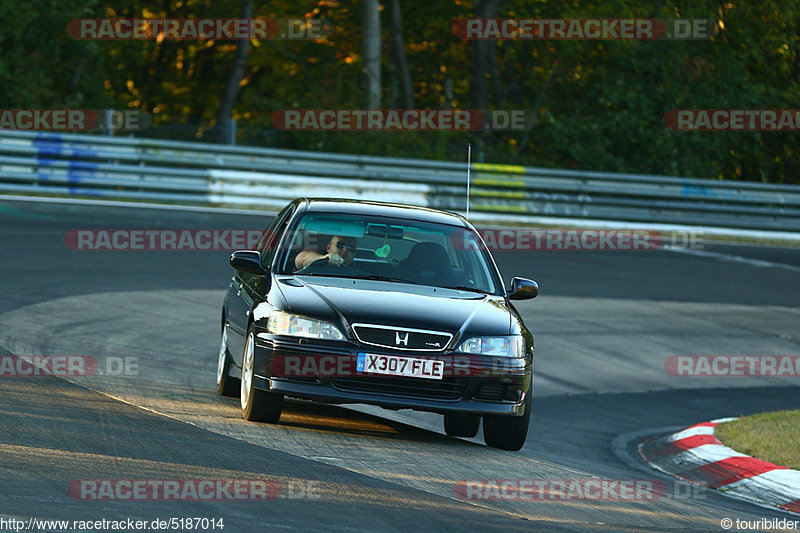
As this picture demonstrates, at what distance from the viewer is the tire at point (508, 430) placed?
29.5 feet

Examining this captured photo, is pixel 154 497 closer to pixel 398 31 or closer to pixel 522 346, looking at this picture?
pixel 522 346

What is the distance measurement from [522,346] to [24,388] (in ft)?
10.9

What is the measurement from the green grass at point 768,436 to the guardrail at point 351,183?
13.7 metres

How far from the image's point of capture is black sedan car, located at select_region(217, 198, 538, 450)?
841cm

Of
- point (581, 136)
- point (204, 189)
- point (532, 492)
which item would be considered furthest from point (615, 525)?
point (581, 136)

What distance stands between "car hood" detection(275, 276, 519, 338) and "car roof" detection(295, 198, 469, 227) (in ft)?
3.00

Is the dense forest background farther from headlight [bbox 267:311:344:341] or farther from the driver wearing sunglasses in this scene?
headlight [bbox 267:311:344:341]
